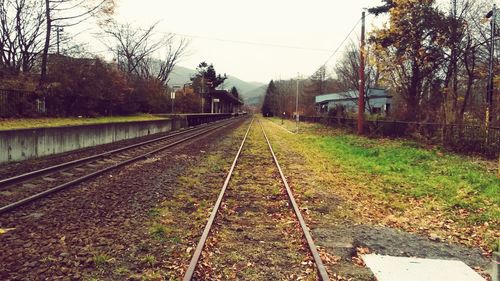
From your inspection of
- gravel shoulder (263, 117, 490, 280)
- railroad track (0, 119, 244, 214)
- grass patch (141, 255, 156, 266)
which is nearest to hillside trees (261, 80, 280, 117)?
railroad track (0, 119, 244, 214)

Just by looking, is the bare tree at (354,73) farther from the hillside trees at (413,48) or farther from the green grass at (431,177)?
the green grass at (431,177)

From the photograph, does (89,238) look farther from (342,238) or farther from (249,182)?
(249,182)

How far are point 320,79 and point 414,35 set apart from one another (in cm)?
6383

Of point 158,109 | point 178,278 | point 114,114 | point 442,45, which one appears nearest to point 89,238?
point 178,278

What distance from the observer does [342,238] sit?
5.45 meters

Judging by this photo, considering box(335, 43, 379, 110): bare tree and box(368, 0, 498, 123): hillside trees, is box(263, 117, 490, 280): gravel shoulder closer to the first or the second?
box(368, 0, 498, 123): hillside trees

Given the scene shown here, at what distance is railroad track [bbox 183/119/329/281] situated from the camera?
4152 mm

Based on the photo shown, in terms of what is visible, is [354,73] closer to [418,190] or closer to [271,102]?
[418,190]

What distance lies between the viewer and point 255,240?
17.2 ft

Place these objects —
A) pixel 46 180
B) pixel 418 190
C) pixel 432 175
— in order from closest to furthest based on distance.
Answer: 1. pixel 418 190
2. pixel 46 180
3. pixel 432 175

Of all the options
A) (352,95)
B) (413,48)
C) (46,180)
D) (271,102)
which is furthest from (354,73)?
(271,102)

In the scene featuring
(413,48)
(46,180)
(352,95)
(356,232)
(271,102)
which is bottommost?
(356,232)

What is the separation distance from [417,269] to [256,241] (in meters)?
2.15

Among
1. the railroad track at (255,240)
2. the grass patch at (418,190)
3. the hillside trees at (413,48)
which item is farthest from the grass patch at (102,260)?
the hillside trees at (413,48)
